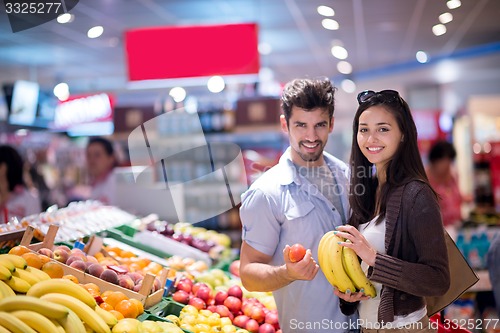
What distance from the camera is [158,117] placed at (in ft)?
28.1

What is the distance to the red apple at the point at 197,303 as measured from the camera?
11.2 feet

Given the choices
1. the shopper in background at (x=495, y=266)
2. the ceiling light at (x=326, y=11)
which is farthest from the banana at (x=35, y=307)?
the ceiling light at (x=326, y=11)

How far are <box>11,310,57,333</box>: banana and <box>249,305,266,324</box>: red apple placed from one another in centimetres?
152

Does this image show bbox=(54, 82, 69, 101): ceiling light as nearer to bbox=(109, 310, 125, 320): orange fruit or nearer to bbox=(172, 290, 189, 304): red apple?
bbox=(172, 290, 189, 304): red apple

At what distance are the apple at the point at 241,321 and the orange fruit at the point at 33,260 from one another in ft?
3.80

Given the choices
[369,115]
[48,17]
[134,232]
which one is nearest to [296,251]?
[369,115]

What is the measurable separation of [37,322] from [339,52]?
10.6 meters

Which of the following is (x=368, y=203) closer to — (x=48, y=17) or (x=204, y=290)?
(x=204, y=290)

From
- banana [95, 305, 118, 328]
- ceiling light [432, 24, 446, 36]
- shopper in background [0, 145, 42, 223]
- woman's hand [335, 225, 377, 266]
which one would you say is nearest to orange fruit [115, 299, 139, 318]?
banana [95, 305, 118, 328]

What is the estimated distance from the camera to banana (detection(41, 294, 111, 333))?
2379 millimetres

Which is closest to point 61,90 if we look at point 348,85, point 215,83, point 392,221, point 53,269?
point 215,83

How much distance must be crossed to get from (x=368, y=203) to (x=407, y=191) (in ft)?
0.98

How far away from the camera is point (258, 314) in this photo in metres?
3.46

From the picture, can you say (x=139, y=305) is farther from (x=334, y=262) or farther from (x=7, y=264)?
(x=334, y=262)
